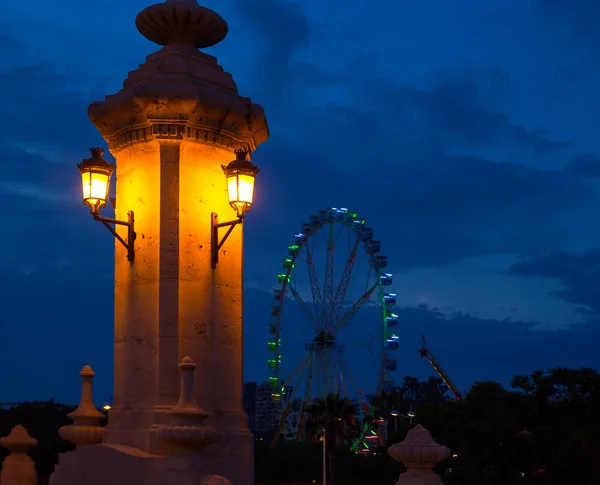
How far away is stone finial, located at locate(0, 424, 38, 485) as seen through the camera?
843cm

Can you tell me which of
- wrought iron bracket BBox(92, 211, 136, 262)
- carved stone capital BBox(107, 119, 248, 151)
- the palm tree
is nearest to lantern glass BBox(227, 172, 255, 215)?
carved stone capital BBox(107, 119, 248, 151)

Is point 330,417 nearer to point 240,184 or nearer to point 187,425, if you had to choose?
point 240,184

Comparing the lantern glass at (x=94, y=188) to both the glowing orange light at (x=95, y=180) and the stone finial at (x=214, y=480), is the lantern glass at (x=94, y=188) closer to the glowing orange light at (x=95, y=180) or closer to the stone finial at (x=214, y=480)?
the glowing orange light at (x=95, y=180)

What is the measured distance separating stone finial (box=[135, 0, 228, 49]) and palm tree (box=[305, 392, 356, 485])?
4528cm

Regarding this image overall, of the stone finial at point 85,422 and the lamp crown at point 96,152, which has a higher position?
the lamp crown at point 96,152

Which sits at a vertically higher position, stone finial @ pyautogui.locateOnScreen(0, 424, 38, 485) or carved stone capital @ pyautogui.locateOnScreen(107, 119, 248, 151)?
carved stone capital @ pyautogui.locateOnScreen(107, 119, 248, 151)

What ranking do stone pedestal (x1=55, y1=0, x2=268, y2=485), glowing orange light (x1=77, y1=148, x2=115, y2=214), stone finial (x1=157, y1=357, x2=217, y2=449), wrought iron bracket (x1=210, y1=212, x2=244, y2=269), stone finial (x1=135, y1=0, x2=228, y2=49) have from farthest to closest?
stone finial (x1=135, y1=0, x2=228, y2=49) → glowing orange light (x1=77, y1=148, x2=115, y2=214) → wrought iron bracket (x1=210, y1=212, x2=244, y2=269) → stone pedestal (x1=55, y1=0, x2=268, y2=485) → stone finial (x1=157, y1=357, x2=217, y2=449)

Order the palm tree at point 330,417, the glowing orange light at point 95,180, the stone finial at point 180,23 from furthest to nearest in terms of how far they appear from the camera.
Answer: the palm tree at point 330,417, the stone finial at point 180,23, the glowing orange light at point 95,180

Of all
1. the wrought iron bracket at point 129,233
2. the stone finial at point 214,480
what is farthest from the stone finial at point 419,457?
the wrought iron bracket at point 129,233

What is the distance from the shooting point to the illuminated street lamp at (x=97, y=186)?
8.43m

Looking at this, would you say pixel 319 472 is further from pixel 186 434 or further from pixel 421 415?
pixel 186 434

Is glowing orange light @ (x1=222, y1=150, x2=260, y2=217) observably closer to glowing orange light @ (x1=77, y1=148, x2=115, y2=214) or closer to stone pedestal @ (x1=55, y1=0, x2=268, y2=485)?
stone pedestal @ (x1=55, y1=0, x2=268, y2=485)

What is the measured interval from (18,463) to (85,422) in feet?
2.37

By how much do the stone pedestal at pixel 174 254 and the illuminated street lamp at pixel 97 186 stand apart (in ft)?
0.27
